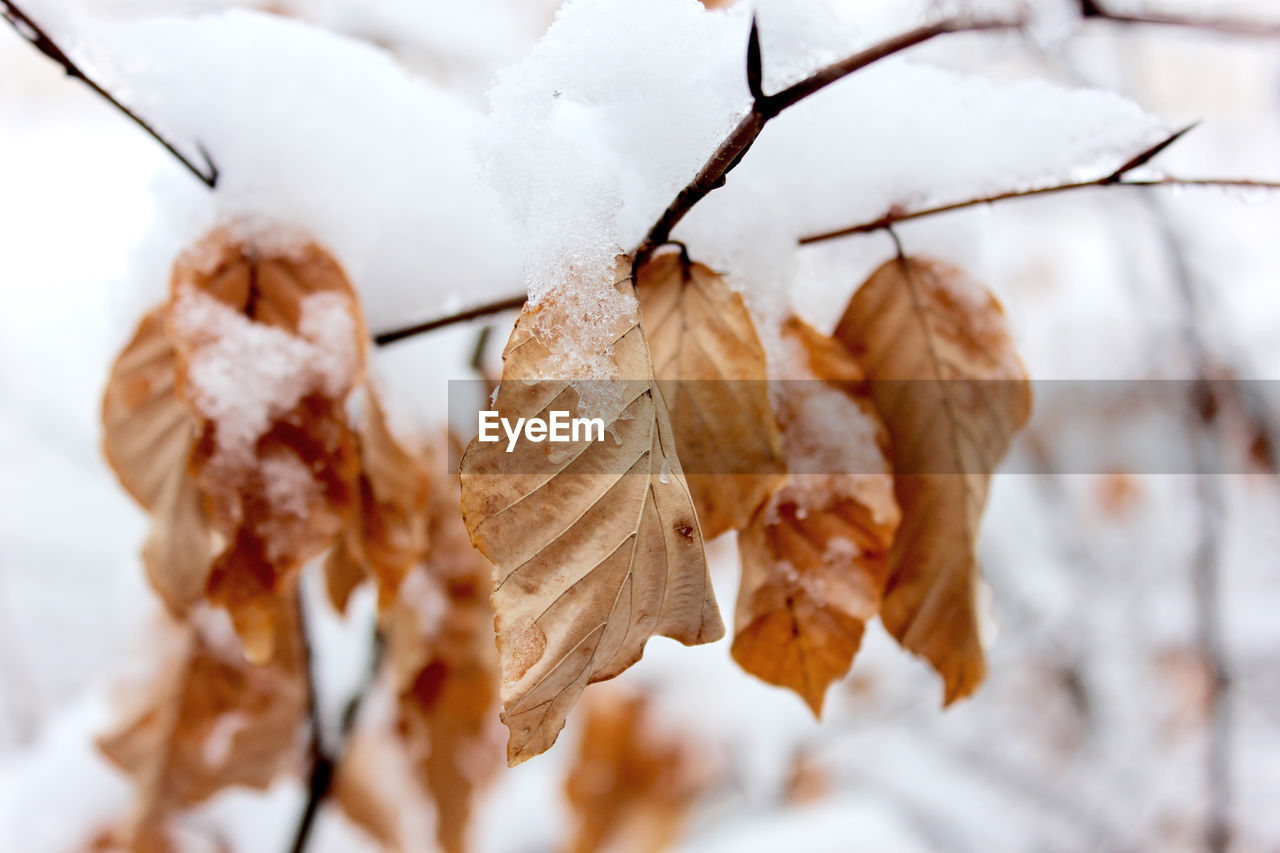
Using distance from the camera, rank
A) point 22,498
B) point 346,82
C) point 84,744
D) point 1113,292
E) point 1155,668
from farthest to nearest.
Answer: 1. point 1113,292
2. point 1155,668
3. point 22,498
4. point 84,744
5. point 346,82

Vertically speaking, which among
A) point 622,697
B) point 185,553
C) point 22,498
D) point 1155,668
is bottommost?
point 1155,668

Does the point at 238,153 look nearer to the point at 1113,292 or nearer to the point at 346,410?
the point at 346,410

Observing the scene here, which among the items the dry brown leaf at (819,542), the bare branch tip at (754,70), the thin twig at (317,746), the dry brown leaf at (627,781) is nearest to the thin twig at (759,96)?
the bare branch tip at (754,70)

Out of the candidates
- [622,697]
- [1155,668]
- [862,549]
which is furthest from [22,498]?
[1155,668]

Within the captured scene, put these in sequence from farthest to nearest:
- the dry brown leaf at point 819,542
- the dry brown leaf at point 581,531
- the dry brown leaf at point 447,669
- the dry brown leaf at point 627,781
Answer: the dry brown leaf at point 627,781 < the dry brown leaf at point 447,669 < the dry brown leaf at point 819,542 < the dry brown leaf at point 581,531

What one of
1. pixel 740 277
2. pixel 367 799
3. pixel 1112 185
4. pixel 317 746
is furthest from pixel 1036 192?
pixel 367 799

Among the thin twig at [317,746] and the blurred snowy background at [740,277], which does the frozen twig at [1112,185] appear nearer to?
the blurred snowy background at [740,277]

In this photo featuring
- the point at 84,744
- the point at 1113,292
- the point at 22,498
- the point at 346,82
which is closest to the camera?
the point at 346,82
